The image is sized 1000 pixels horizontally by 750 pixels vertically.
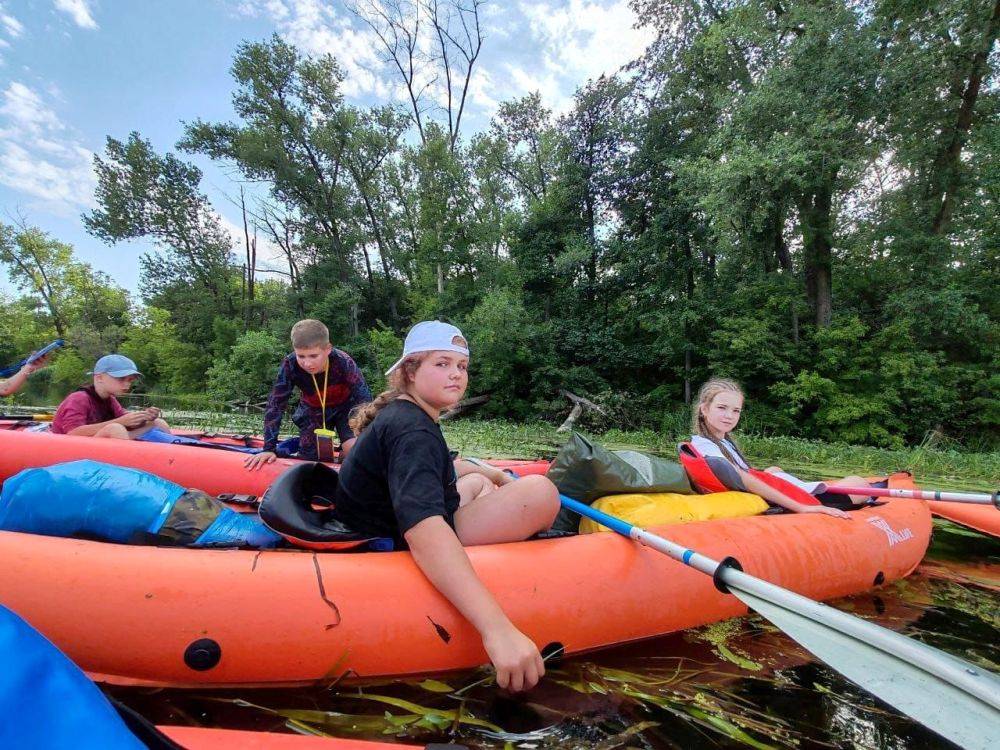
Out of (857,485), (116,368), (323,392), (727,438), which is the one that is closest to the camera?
(727,438)

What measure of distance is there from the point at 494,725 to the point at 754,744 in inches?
30.2

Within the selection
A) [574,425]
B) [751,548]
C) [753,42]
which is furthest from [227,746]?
[753,42]

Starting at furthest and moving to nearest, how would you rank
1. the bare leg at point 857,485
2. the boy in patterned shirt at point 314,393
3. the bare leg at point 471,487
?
the boy in patterned shirt at point 314,393
the bare leg at point 857,485
the bare leg at point 471,487

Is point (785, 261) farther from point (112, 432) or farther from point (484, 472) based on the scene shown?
point (112, 432)

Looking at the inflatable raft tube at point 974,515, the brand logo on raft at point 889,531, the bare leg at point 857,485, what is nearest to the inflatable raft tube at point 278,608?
the brand logo on raft at point 889,531

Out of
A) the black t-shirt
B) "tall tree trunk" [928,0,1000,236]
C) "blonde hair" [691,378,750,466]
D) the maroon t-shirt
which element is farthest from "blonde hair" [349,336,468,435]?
"tall tree trunk" [928,0,1000,236]

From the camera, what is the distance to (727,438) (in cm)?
298

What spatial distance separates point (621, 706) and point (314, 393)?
312cm

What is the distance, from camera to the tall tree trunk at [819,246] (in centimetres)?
1069

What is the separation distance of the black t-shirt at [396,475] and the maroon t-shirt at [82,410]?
11.0 ft

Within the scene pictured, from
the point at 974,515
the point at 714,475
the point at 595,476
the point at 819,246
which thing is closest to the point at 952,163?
the point at 819,246

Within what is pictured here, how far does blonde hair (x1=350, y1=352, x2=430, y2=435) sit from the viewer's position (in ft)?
5.31

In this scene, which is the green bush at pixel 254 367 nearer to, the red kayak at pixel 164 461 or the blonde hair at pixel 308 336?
the red kayak at pixel 164 461

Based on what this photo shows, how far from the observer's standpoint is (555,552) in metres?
1.73
